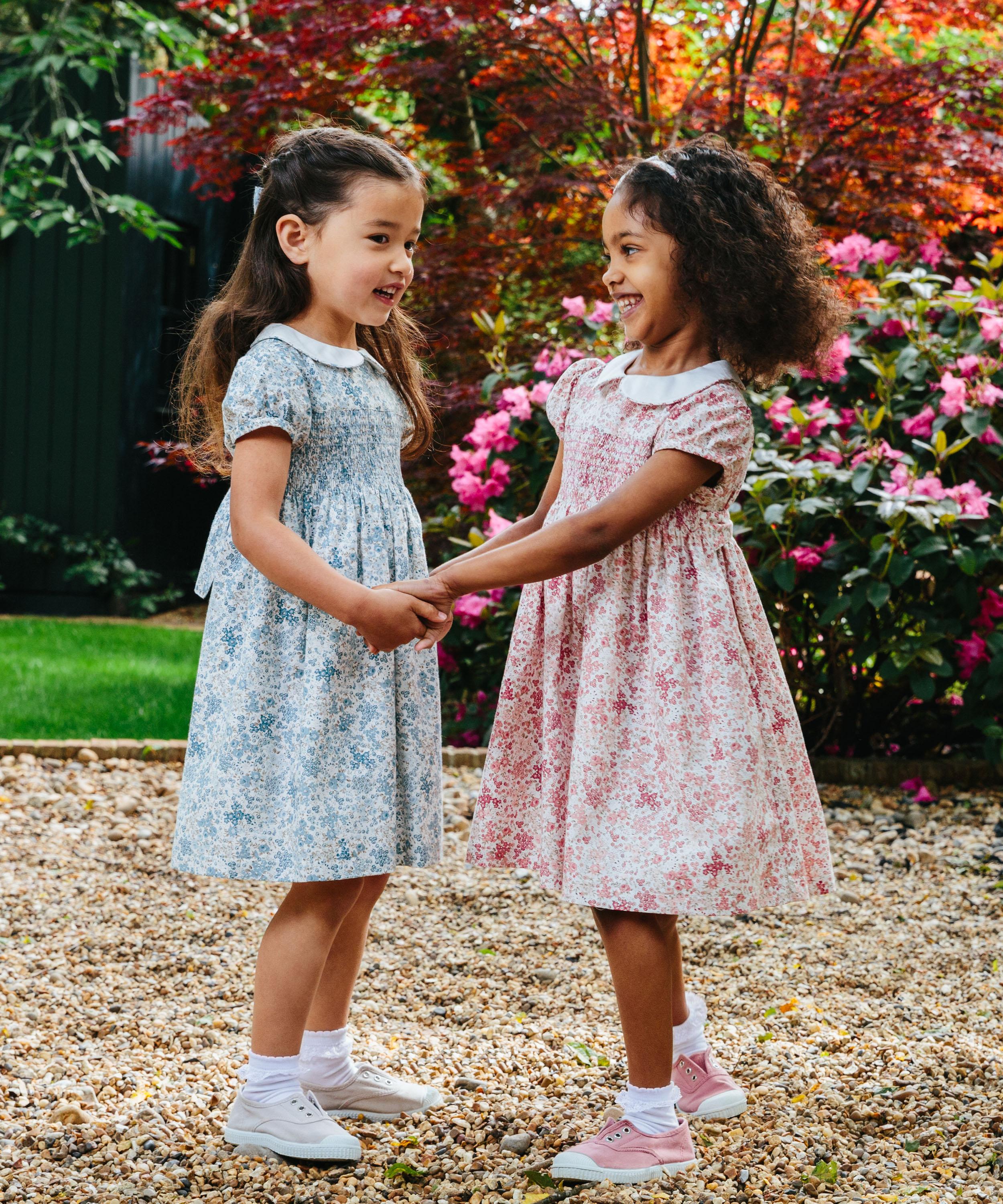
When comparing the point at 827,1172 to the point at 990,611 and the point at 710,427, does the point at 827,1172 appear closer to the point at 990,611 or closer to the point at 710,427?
the point at 710,427

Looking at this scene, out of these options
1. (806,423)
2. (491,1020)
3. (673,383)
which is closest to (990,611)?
(806,423)

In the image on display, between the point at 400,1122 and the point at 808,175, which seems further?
the point at 808,175

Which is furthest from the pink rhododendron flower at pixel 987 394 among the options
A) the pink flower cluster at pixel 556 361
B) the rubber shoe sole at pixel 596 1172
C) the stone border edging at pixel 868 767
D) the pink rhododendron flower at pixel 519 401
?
the rubber shoe sole at pixel 596 1172

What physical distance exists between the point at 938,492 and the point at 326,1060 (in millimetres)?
2287

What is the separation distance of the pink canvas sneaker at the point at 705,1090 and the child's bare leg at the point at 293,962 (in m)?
0.57

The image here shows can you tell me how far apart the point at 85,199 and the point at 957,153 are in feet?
19.6

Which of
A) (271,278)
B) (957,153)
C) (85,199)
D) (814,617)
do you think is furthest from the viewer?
(85,199)

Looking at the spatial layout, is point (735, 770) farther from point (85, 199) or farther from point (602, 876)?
point (85, 199)

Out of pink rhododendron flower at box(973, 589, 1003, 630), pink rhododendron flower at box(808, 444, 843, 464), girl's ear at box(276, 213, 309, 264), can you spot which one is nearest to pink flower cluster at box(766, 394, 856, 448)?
pink rhododendron flower at box(808, 444, 843, 464)

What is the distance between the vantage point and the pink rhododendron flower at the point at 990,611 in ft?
11.5

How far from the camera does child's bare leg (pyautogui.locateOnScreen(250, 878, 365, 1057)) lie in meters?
1.72

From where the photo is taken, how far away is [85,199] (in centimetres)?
824

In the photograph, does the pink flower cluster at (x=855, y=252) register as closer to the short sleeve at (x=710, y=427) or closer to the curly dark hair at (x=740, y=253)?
the curly dark hair at (x=740, y=253)

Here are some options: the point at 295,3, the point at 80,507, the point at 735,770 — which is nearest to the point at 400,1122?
the point at 735,770
